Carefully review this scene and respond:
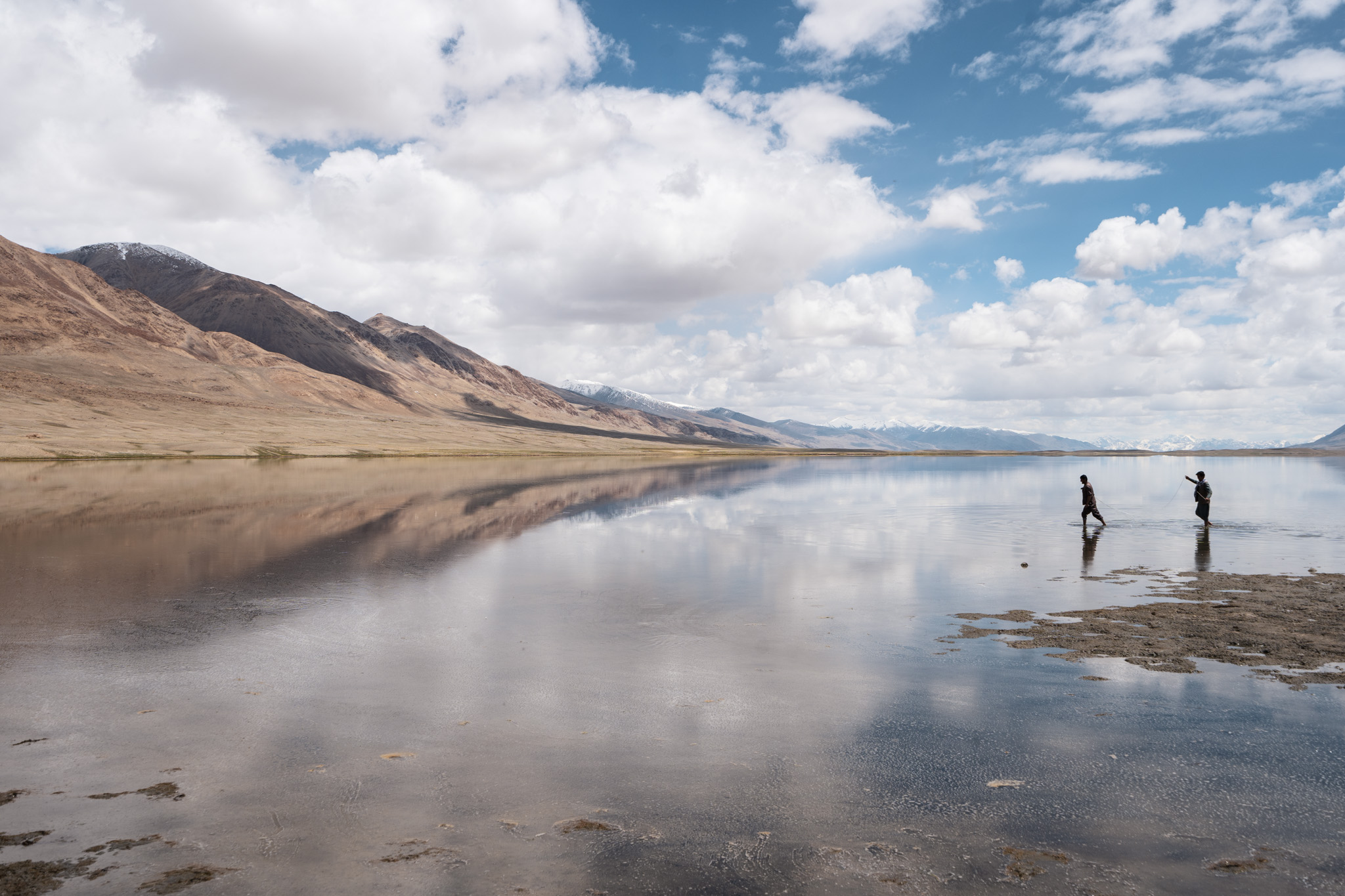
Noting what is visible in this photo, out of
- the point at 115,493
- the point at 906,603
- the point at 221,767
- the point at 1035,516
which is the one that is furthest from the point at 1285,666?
the point at 115,493

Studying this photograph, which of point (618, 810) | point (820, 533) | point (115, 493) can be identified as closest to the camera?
point (618, 810)

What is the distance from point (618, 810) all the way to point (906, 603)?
38.1ft

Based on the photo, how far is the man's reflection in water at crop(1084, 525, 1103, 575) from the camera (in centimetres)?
2278

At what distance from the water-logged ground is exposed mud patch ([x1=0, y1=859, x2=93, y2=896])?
28 mm

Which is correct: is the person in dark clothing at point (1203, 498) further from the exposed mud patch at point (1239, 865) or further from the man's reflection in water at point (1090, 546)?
the exposed mud patch at point (1239, 865)

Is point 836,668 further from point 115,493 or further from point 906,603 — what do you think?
point 115,493

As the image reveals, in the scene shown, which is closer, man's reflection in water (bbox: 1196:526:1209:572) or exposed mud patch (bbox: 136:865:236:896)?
exposed mud patch (bbox: 136:865:236:896)

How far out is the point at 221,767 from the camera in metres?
8.29

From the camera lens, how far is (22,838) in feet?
22.0

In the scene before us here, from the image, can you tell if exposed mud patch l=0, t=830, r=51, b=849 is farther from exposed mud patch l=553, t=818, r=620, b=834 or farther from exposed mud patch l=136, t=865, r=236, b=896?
exposed mud patch l=553, t=818, r=620, b=834

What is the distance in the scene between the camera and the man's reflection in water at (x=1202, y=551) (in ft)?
72.2

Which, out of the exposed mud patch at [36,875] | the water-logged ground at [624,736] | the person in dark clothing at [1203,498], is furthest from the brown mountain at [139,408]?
the person in dark clothing at [1203,498]

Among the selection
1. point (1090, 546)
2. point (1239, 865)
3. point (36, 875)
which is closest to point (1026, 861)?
point (1239, 865)

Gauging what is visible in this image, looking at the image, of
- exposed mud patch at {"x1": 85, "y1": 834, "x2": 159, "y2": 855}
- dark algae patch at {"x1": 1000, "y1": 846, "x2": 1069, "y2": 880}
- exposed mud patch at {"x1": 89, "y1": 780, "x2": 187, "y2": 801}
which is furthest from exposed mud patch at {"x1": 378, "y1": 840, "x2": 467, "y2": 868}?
dark algae patch at {"x1": 1000, "y1": 846, "x2": 1069, "y2": 880}
